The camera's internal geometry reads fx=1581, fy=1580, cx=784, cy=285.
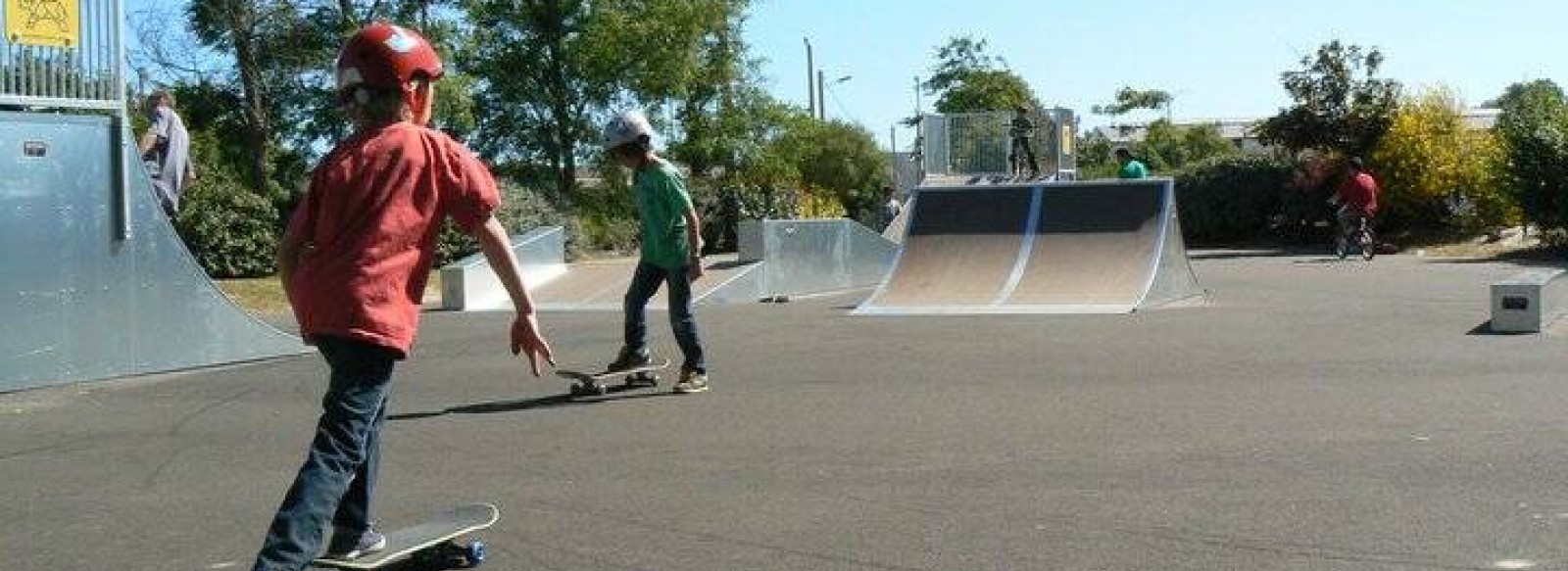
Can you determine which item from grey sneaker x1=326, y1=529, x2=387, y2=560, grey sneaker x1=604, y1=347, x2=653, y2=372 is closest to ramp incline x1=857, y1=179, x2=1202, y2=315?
grey sneaker x1=604, y1=347, x2=653, y2=372

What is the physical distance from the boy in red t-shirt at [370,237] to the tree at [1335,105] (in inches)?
1174

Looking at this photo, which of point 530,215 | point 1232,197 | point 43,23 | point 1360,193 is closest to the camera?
point 43,23

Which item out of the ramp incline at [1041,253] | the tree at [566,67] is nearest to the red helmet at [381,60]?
the ramp incline at [1041,253]

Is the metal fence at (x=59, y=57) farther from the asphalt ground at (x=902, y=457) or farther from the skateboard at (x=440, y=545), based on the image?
the skateboard at (x=440, y=545)

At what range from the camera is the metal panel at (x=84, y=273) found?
10.2 m

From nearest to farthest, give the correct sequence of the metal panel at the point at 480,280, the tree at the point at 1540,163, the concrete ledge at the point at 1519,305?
the concrete ledge at the point at 1519,305, the metal panel at the point at 480,280, the tree at the point at 1540,163

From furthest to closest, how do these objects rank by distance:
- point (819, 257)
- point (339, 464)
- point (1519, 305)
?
1. point (819, 257)
2. point (1519, 305)
3. point (339, 464)

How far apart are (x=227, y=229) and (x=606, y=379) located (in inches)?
→ 508

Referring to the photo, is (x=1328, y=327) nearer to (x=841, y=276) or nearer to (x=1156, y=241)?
(x=1156, y=241)

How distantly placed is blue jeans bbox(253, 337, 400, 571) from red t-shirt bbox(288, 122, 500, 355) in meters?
0.09

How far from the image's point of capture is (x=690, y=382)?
371 inches

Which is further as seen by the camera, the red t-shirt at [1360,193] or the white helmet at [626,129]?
the red t-shirt at [1360,193]

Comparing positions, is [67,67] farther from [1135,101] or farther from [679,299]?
[1135,101]

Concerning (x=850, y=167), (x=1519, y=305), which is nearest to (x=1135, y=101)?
(x=850, y=167)
